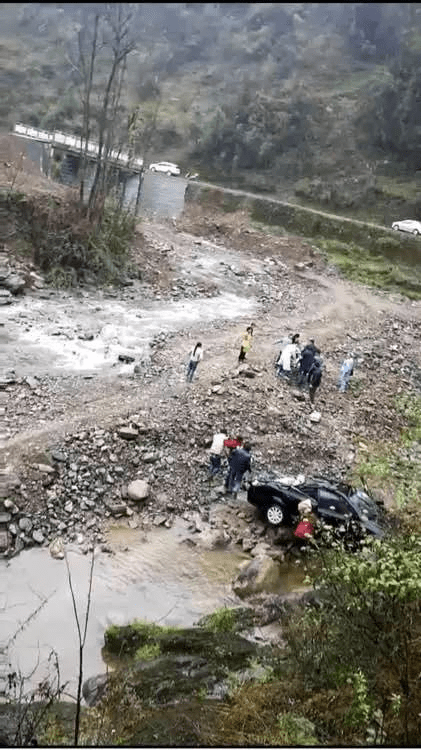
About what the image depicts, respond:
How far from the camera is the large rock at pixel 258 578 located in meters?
11.2

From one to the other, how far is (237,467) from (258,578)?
9.41ft

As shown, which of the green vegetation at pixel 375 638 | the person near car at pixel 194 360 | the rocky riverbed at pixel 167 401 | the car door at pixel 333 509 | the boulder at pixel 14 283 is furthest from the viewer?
the boulder at pixel 14 283

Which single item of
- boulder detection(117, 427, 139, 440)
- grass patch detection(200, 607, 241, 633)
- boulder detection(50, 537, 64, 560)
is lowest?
boulder detection(50, 537, 64, 560)

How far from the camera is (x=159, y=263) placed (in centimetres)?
2938

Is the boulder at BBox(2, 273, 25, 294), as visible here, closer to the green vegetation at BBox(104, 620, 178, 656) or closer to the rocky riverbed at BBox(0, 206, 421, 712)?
the rocky riverbed at BBox(0, 206, 421, 712)

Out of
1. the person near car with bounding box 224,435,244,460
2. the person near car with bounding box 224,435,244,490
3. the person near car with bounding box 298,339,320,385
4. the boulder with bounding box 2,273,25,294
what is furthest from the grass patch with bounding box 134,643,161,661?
the boulder with bounding box 2,273,25,294

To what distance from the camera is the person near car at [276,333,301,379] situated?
62.0ft

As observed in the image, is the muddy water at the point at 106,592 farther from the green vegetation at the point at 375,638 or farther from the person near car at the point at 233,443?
the green vegetation at the point at 375,638

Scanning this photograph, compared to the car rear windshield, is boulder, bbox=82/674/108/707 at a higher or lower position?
lower

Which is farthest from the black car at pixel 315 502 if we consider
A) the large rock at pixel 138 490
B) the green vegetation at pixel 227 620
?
the green vegetation at pixel 227 620

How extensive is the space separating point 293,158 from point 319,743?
53882 millimetres

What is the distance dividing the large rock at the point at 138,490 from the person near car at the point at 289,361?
704 centimetres

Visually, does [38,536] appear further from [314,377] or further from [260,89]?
[260,89]

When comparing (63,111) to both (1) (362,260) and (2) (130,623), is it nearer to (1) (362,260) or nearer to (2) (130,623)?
(1) (362,260)
